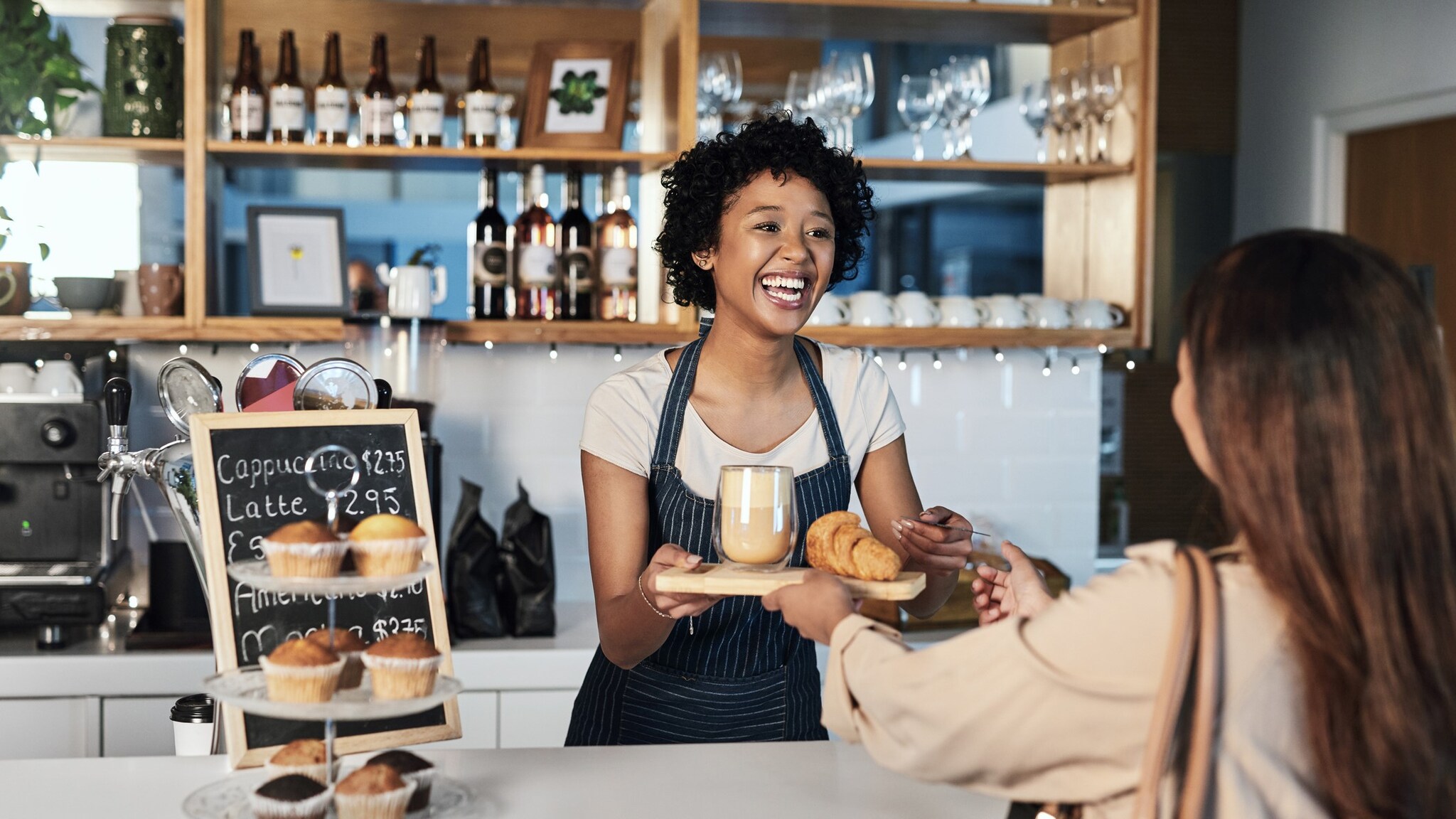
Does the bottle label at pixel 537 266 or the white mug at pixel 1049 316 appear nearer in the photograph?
the bottle label at pixel 537 266

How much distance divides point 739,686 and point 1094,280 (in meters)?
1.80

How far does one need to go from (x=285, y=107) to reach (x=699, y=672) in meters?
1.65

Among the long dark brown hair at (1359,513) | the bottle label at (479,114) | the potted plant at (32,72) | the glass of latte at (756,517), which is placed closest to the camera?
the long dark brown hair at (1359,513)

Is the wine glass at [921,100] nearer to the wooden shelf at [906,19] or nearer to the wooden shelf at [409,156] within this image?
the wooden shelf at [906,19]

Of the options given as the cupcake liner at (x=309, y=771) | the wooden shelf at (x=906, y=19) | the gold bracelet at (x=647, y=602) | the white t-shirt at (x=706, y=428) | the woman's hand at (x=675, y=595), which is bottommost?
the cupcake liner at (x=309, y=771)

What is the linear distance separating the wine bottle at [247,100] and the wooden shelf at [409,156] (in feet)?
0.14

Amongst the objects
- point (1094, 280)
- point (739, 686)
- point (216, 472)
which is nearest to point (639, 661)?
point (739, 686)

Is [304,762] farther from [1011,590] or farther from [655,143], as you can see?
[655,143]

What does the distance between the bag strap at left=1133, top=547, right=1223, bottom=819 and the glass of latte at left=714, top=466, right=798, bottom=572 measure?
61 cm

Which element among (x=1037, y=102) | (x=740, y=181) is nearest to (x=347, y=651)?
(x=740, y=181)

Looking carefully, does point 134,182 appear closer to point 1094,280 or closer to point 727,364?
point 727,364

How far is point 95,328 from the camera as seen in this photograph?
108 inches

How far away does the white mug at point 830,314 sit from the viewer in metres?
2.96

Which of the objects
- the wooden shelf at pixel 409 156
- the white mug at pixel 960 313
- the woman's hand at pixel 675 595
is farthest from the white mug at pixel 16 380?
the white mug at pixel 960 313
